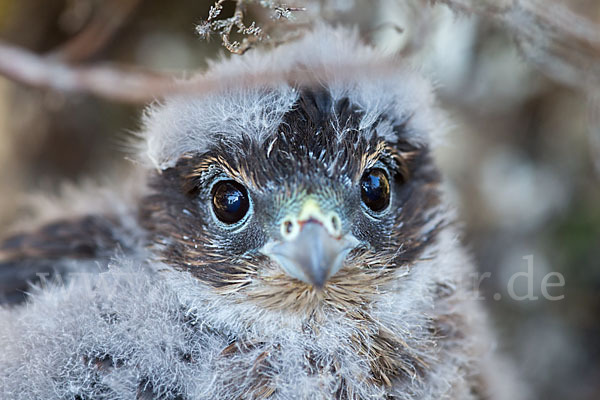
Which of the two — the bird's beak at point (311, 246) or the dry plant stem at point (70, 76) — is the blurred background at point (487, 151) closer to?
the dry plant stem at point (70, 76)

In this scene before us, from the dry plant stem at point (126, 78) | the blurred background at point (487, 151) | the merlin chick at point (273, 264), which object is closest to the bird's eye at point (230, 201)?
the merlin chick at point (273, 264)

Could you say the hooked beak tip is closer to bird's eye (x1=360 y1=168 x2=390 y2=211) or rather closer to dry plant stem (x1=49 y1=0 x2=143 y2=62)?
bird's eye (x1=360 y1=168 x2=390 y2=211)

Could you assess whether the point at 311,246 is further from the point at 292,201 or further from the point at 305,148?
the point at 305,148

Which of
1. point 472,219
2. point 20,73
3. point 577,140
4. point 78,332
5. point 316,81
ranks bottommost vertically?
point 78,332

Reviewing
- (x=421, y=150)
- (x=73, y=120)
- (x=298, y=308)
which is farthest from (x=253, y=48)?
(x=73, y=120)

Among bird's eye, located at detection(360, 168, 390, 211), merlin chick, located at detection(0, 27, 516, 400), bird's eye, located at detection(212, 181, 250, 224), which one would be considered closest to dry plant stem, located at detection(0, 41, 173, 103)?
merlin chick, located at detection(0, 27, 516, 400)

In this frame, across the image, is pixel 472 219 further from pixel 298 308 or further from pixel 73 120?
pixel 73 120
